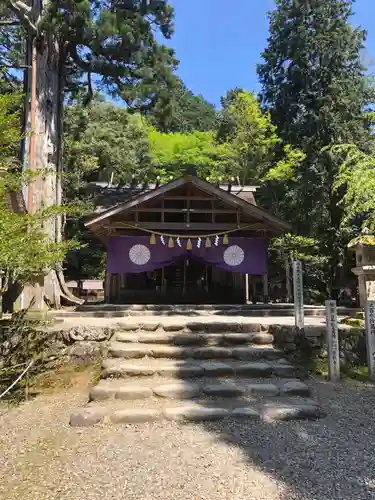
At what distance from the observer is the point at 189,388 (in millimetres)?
5262

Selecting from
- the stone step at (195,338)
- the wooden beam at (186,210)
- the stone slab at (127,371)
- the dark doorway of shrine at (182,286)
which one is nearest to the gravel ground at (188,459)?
the stone slab at (127,371)

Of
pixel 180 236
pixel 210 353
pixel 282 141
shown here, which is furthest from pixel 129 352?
pixel 282 141

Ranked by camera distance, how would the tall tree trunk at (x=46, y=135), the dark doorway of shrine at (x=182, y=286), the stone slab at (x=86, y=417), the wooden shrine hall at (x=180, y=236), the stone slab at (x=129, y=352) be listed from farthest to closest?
the dark doorway of shrine at (x=182, y=286) < the wooden shrine hall at (x=180, y=236) < the tall tree trunk at (x=46, y=135) < the stone slab at (x=129, y=352) < the stone slab at (x=86, y=417)

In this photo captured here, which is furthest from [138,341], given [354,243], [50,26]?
[50,26]

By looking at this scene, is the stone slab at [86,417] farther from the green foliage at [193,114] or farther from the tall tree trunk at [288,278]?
the green foliage at [193,114]

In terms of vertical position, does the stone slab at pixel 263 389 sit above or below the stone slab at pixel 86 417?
above

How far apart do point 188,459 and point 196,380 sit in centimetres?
201

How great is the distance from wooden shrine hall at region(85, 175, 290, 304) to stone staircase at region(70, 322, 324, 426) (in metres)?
5.20

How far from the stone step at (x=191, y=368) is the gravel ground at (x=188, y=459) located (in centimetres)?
111

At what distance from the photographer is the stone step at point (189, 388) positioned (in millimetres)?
5073

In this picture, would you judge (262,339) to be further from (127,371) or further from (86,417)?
(86,417)

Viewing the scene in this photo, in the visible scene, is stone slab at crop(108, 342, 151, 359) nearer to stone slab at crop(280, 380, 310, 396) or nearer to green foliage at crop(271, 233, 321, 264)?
stone slab at crop(280, 380, 310, 396)

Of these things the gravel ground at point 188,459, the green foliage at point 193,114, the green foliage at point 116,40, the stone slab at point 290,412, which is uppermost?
the green foliage at point 193,114

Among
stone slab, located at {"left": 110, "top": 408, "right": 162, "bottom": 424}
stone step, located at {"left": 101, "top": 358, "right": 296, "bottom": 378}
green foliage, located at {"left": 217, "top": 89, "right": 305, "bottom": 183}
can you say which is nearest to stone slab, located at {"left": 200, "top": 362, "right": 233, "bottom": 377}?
stone step, located at {"left": 101, "top": 358, "right": 296, "bottom": 378}
